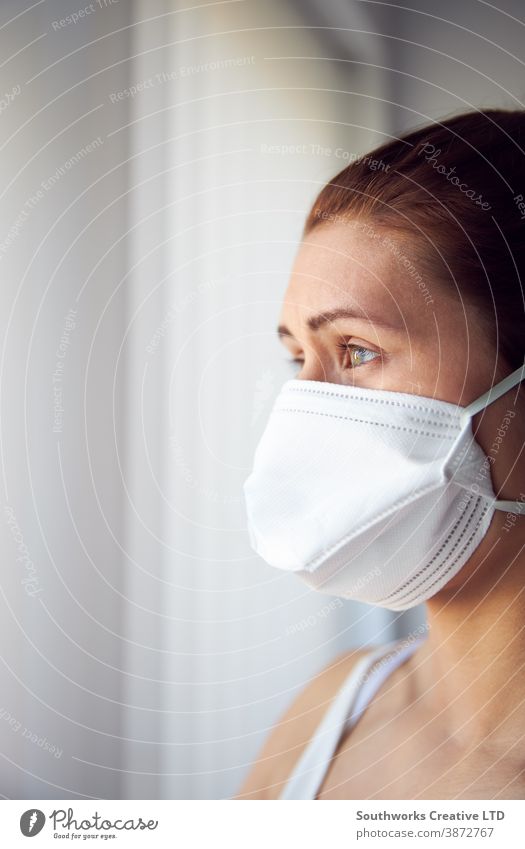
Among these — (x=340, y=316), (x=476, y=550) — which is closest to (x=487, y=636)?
(x=476, y=550)

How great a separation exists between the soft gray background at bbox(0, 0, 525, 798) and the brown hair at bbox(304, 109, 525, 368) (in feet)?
0.43

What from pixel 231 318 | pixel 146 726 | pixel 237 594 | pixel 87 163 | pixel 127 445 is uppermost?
pixel 87 163

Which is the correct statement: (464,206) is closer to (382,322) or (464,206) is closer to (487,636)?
(382,322)

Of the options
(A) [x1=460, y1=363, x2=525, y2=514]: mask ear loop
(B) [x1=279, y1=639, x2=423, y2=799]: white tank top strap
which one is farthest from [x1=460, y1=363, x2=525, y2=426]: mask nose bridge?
(B) [x1=279, y1=639, x2=423, y2=799]: white tank top strap

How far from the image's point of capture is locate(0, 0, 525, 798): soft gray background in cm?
78

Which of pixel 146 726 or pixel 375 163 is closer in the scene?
pixel 375 163

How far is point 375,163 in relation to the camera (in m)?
0.71

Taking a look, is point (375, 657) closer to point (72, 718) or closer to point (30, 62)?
point (72, 718)

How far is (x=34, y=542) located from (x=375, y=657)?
0.37 m

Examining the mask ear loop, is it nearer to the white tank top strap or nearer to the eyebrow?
the eyebrow

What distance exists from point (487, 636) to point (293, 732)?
0.82 ft

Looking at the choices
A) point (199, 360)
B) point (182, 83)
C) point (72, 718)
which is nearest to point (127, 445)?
point (199, 360)

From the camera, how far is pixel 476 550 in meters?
0.63

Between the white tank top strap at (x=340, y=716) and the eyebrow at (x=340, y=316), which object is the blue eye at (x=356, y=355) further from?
the white tank top strap at (x=340, y=716)
